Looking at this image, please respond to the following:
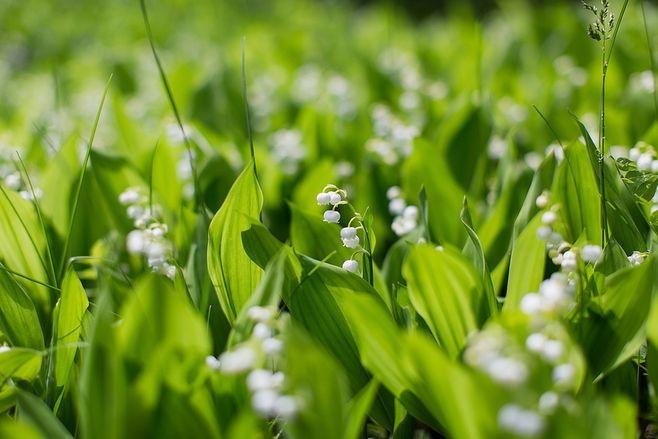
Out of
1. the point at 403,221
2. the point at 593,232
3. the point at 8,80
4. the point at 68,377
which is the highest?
the point at 593,232

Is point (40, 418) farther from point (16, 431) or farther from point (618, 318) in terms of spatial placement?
point (618, 318)

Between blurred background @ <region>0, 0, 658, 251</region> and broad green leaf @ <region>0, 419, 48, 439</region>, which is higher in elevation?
broad green leaf @ <region>0, 419, 48, 439</region>

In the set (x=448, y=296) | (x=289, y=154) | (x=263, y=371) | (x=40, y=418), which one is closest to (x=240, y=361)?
(x=263, y=371)

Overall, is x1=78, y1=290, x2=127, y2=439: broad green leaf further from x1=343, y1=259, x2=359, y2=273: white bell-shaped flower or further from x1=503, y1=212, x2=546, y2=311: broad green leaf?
x1=503, y1=212, x2=546, y2=311: broad green leaf

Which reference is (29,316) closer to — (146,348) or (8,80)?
(146,348)

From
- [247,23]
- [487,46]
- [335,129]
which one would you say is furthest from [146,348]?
[247,23]

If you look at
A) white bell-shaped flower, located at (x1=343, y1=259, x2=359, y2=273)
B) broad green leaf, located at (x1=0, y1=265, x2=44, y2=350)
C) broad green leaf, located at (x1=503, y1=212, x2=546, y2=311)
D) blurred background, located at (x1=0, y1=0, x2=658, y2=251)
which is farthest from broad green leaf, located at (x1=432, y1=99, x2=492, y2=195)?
broad green leaf, located at (x1=0, y1=265, x2=44, y2=350)
